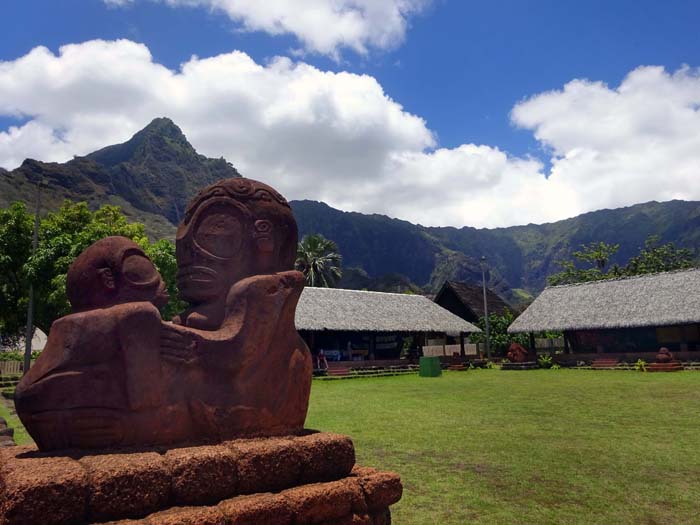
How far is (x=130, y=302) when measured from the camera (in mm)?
4188

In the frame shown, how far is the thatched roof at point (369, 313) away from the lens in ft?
84.8

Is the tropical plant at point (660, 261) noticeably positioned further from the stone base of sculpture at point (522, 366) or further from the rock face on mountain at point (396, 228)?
the rock face on mountain at point (396, 228)

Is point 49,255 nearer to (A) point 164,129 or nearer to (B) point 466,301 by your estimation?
(B) point 466,301

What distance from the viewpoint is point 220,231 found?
475cm

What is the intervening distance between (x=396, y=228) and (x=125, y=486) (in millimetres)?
131137

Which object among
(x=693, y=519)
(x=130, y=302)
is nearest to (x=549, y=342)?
(x=693, y=519)

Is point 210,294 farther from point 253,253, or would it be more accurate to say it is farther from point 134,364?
point 134,364

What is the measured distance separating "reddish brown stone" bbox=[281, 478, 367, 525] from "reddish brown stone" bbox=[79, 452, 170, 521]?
0.87m

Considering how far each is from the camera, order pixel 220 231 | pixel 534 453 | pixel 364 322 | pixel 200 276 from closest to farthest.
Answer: pixel 200 276, pixel 220 231, pixel 534 453, pixel 364 322

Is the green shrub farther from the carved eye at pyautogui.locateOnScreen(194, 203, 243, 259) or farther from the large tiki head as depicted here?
the carved eye at pyautogui.locateOnScreen(194, 203, 243, 259)

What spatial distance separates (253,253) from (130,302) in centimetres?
115

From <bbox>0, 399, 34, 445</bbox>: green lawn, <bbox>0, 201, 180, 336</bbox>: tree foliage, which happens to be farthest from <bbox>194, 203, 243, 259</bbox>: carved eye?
<bbox>0, 201, 180, 336</bbox>: tree foliage

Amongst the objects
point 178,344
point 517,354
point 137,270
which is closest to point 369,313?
point 517,354

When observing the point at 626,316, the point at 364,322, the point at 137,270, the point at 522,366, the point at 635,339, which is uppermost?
the point at 364,322
